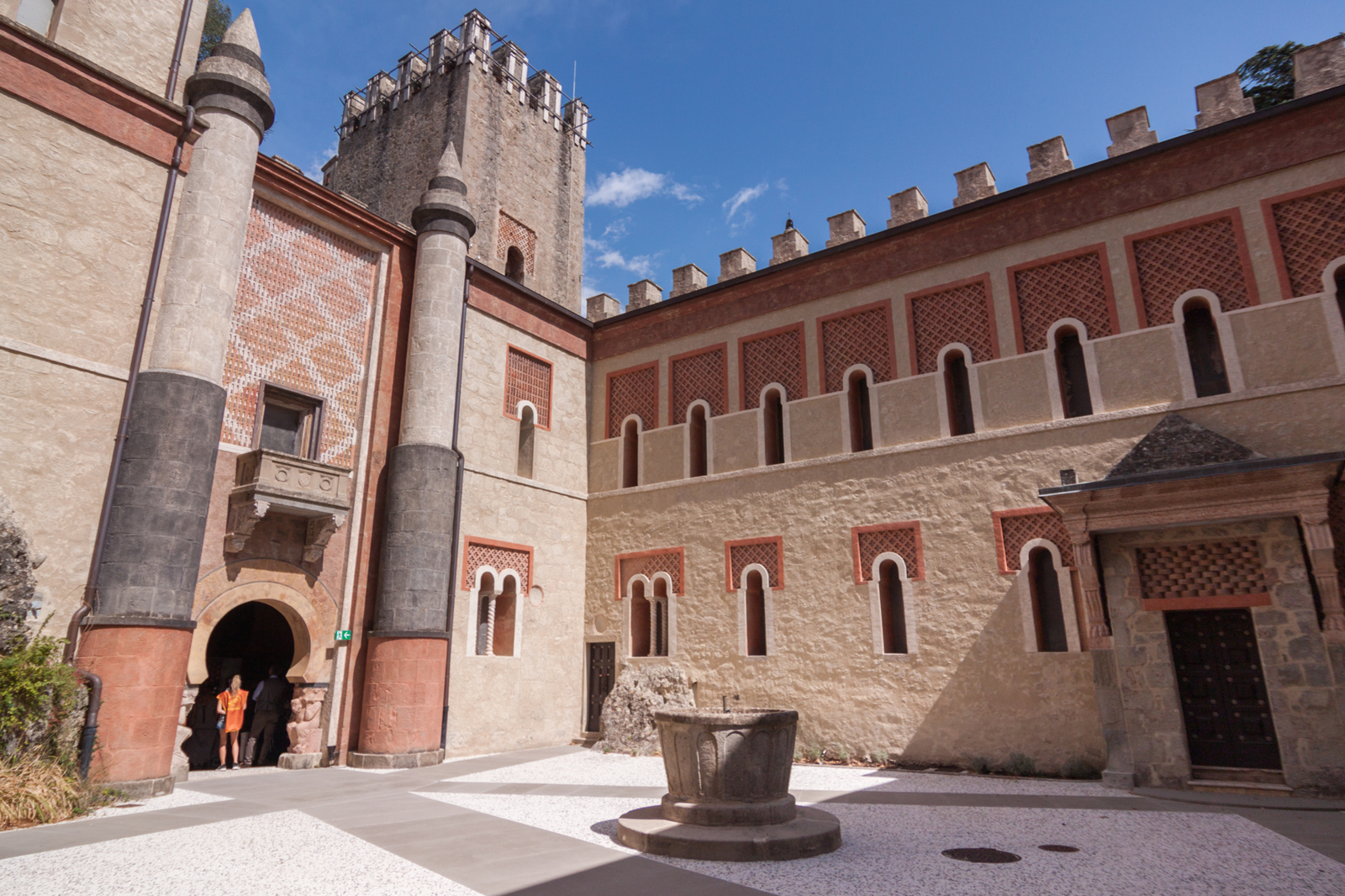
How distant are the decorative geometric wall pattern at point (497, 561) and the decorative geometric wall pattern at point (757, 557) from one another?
3.59 m

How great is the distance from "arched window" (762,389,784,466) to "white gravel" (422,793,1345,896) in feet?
22.9

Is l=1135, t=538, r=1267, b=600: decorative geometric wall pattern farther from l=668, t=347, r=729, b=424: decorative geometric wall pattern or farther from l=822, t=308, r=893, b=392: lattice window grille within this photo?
l=668, t=347, r=729, b=424: decorative geometric wall pattern

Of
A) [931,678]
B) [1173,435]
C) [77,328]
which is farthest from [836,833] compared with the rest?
[77,328]

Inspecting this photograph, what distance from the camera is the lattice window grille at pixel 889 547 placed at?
1176 centimetres

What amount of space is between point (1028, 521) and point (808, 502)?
11.3 feet

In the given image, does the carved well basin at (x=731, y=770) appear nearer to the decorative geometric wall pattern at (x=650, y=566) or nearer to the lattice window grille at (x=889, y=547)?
the lattice window grille at (x=889, y=547)

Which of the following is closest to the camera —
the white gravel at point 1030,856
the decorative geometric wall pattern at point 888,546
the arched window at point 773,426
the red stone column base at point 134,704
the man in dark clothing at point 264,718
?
the white gravel at point 1030,856

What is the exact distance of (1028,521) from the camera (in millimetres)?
10891

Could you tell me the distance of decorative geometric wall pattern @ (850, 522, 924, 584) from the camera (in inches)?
462

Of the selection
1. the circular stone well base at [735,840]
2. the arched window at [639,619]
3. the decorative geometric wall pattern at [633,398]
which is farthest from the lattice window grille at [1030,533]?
the decorative geometric wall pattern at [633,398]

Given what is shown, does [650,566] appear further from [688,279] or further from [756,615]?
[688,279]

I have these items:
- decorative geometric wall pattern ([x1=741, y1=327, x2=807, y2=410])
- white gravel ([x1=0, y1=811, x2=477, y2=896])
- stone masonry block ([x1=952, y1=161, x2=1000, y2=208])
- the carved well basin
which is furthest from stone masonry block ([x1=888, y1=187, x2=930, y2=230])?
white gravel ([x1=0, y1=811, x2=477, y2=896])

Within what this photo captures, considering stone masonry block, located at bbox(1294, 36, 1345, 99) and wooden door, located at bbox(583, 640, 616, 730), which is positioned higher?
stone masonry block, located at bbox(1294, 36, 1345, 99)

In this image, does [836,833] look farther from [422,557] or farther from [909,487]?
[422,557]
